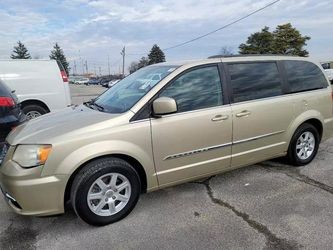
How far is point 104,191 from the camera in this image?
342 cm

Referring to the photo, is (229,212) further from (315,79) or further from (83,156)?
(315,79)

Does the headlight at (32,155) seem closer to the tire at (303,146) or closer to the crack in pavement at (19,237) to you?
the crack in pavement at (19,237)

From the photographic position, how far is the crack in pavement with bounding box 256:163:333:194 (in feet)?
14.0

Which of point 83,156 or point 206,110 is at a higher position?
point 206,110

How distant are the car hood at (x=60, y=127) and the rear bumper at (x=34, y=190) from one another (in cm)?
29

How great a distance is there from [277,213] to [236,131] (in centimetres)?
106

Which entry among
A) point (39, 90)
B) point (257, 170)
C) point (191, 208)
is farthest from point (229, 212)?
point (39, 90)

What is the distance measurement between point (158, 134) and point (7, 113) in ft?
8.85

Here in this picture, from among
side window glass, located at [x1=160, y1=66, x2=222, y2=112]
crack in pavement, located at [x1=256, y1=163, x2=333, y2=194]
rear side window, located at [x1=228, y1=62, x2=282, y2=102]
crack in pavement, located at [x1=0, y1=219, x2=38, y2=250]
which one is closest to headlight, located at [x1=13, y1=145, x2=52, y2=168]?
crack in pavement, located at [x1=0, y1=219, x2=38, y2=250]

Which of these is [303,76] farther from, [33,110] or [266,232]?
[33,110]

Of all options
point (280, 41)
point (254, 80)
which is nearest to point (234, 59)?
point (254, 80)

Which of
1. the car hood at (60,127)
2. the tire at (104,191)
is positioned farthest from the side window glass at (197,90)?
the tire at (104,191)

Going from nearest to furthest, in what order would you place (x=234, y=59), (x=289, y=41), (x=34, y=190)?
(x=34, y=190) → (x=234, y=59) → (x=289, y=41)

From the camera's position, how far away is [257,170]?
493 cm
